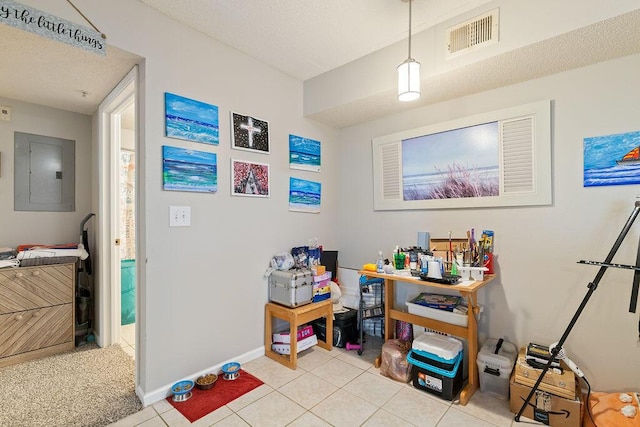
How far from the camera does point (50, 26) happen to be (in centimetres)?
158

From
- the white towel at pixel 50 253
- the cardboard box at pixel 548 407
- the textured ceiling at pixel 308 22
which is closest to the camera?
the cardboard box at pixel 548 407

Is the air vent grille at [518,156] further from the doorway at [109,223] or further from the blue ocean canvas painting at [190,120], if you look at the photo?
the doorway at [109,223]

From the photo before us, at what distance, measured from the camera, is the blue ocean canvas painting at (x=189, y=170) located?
6.53 ft

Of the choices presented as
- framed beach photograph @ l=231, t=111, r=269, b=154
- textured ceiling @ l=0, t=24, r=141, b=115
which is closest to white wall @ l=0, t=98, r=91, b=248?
textured ceiling @ l=0, t=24, r=141, b=115

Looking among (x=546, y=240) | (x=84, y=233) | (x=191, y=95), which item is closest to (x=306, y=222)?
(x=191, y=95)

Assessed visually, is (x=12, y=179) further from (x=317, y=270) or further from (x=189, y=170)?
(x=317, y=270)

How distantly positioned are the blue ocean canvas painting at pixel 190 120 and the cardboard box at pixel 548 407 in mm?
2652

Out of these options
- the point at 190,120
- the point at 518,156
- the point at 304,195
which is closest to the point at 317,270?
the point at 304,195

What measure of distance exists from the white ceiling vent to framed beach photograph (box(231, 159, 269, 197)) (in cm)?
168

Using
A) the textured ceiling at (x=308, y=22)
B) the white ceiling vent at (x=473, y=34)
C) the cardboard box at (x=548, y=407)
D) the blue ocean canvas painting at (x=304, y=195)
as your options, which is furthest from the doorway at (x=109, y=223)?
the cardboard box at (x=548, y=407)

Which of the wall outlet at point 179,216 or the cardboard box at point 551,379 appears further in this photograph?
the wall outlet at point 179,216

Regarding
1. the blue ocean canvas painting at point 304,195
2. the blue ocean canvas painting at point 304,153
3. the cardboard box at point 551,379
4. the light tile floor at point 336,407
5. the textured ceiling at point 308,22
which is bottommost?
the light tile floor at point 336,407

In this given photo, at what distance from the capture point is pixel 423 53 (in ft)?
6.99

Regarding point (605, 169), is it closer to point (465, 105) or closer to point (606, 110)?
point (606, 110)
